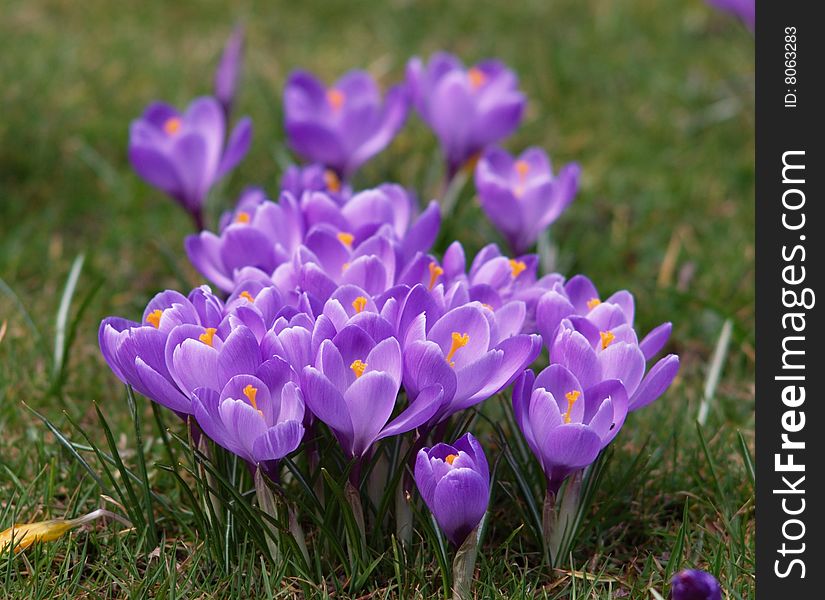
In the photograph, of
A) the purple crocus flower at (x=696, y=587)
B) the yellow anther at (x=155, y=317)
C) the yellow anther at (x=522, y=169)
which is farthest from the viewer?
the yellow anther at (x=522, y=169)

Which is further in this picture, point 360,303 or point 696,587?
point 360,303

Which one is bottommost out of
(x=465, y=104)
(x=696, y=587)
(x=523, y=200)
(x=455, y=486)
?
(x=696, y=587)

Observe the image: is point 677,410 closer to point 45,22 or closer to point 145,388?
point 145,388

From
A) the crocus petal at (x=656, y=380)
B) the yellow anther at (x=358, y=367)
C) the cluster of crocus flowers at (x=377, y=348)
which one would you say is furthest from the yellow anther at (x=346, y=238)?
the crocus petal at (x=656, y=380)

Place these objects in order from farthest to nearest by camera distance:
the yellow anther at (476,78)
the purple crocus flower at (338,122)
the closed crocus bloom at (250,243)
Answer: the yellow anther at (476,78) < the purple crocus flower at (338,122) < the closed crocus bloom at (250,243)

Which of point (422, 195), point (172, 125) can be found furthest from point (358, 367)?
point (422, 195)

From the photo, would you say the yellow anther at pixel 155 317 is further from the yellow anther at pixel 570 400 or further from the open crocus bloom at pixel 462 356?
the yellow anther at pixel 570 400

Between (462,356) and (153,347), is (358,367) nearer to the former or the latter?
(462,356)

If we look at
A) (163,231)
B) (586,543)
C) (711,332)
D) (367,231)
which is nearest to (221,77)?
(163,231)
